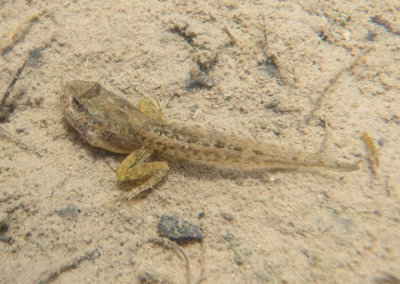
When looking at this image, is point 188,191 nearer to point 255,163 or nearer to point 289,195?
point 255,163

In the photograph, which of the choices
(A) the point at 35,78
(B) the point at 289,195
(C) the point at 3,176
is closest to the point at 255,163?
(B) the point at 289,195

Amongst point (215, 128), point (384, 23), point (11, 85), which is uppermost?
point (384, 23)

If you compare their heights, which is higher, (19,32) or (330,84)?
(19,32)

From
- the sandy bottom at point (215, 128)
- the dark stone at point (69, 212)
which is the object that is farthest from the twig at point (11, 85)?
the dark stone at point (69, 212)

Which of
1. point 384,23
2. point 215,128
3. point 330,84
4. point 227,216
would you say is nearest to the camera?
point 227,216

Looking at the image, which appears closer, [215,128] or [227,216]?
[227,216]

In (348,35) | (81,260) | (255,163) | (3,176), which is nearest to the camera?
(81,260)

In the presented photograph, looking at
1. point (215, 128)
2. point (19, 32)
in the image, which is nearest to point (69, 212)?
point (215, 128)

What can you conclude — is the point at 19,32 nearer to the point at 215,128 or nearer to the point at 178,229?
the point at 215,128
